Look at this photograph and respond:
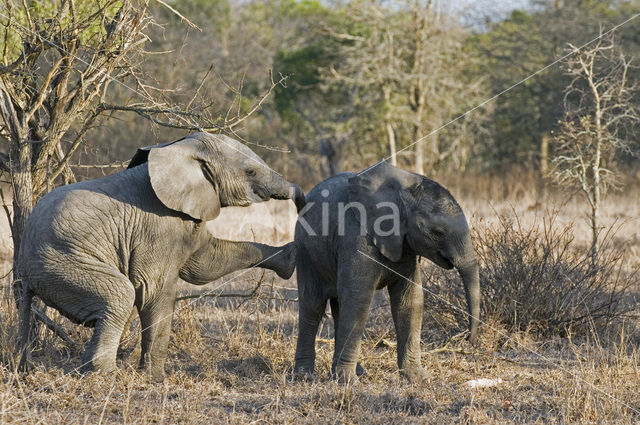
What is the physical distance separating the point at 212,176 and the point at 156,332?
41.8 inches

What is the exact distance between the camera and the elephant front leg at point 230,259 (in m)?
5.64

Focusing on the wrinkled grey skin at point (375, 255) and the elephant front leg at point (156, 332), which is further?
the elephant front leg at point (156, 332)

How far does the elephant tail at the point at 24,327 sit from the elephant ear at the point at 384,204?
6.97ft

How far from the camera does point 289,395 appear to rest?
207 inches

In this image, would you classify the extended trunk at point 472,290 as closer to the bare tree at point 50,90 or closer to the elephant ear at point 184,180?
the elephant ear at point 184,180

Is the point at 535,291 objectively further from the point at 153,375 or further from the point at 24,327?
the point at 24,327

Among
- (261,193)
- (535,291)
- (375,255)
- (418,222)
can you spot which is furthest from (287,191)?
(535,291)

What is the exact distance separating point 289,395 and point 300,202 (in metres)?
1.27

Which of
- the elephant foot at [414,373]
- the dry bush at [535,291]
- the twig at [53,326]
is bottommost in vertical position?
the elephant foot at [414,373]

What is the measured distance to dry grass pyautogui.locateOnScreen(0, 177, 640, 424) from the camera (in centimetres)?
479

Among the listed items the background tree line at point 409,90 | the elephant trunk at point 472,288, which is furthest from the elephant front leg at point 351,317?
the background tree line at point 409,90

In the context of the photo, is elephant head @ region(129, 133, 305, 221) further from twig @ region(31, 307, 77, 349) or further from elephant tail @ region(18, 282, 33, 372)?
twig @ region(31, 307, 77, 349)

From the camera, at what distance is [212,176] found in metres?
5.56

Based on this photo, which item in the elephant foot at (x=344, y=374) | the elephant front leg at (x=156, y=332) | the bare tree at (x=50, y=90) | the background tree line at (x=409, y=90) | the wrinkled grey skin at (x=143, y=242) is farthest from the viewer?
the background tree line at (x=409, y=90)
